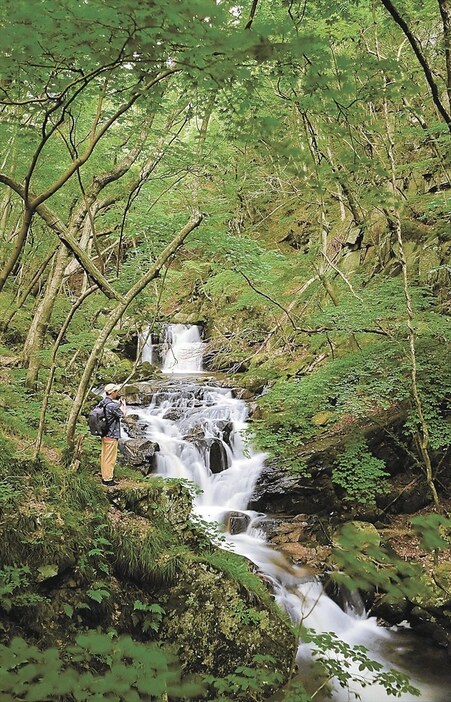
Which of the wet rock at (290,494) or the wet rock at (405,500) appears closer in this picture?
the wet rock at (405,500)

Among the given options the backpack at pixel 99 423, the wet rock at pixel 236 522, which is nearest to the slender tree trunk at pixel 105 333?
the backpack at pixel 99 423

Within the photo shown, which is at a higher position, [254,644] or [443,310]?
[443,310]

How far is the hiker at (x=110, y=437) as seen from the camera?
5918 millimetres

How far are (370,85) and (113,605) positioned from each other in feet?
16.8

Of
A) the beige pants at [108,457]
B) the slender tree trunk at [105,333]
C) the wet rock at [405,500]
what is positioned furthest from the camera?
the wet rock at [405,500]

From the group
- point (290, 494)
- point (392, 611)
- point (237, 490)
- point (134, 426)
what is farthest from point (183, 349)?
point (392, 611)

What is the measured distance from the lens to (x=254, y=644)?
4.68 m

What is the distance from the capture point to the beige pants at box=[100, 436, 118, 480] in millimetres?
5910

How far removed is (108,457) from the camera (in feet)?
19.6

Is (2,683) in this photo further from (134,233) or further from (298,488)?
(298,488)

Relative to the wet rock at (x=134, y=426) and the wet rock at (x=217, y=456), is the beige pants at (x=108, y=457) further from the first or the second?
the wet rock at (x=134, y=426)

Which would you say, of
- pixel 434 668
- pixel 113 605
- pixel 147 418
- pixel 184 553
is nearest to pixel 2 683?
pixel 113 605

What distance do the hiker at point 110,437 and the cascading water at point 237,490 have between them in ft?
6.72

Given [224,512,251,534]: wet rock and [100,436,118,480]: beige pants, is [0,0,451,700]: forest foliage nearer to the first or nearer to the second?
[100,436,118,480]: beige pants
